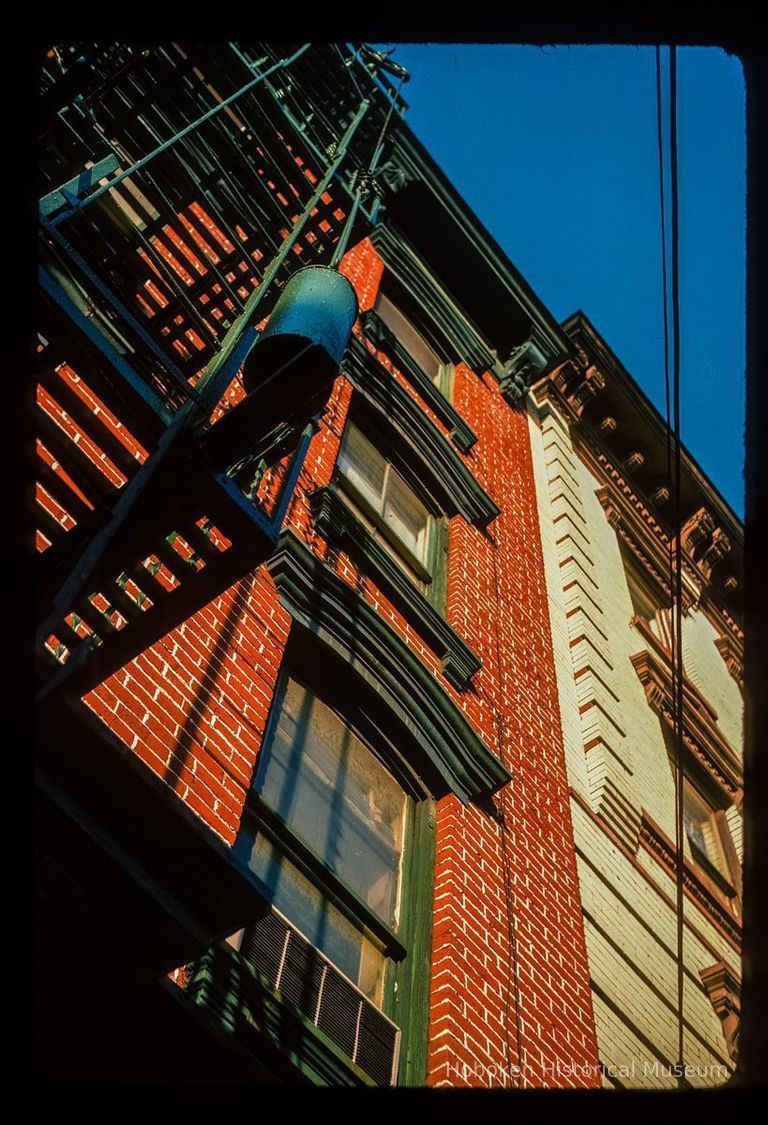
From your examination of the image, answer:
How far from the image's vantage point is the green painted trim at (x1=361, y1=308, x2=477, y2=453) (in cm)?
1381

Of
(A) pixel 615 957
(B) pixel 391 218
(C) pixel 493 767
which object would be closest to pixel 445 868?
(C) pixel 493 767

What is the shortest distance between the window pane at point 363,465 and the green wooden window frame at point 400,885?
3120 millimetres

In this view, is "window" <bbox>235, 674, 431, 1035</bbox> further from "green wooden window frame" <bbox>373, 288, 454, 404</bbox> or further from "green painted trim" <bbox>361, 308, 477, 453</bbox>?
"green wooden window frame" <bbox>373, 288, 454, 404</bbox>

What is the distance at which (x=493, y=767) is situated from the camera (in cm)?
932

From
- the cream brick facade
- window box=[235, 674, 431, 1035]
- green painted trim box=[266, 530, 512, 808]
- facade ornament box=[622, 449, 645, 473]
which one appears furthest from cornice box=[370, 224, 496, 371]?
window box=[235, 674, 431, 1035]

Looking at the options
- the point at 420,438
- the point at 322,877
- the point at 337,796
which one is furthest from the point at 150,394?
the point at 420,438

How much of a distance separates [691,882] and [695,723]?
360cm

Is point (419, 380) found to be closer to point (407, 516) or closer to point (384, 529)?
point (407, 516)

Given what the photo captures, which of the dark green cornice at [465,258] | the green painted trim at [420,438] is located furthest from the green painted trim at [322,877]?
the dark green cornice at [465,258]

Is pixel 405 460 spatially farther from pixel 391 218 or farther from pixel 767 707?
pixel 767 707

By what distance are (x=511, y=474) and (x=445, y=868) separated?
791 cm

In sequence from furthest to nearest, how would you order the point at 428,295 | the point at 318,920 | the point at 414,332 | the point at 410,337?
the point at 428,295
the point at 414,332
the point at 410,337
the point at 318,920

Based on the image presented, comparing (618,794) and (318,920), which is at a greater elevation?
(318,920)

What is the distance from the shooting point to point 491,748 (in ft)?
32.6
